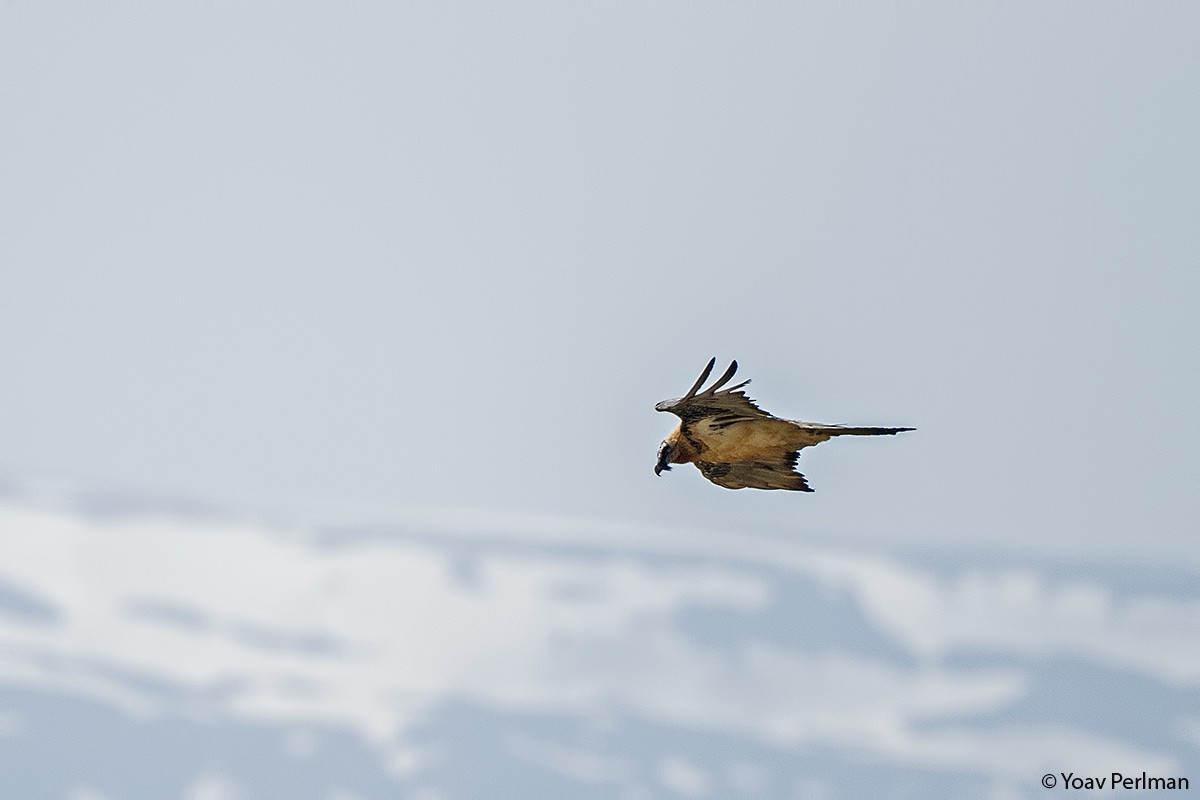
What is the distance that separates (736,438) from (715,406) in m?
1.01

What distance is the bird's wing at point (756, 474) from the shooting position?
22203 mm

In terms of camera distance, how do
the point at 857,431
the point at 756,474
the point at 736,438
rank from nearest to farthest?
the point at 857,431 < the point at 736,438 < the point at 756,474

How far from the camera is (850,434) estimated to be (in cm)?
2033

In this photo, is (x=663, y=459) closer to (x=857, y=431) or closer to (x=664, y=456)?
(x=664, y=456)

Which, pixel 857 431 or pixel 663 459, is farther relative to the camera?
pixel 663 459

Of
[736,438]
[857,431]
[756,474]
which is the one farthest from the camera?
[756,474]

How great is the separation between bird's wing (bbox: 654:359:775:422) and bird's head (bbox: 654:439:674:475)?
1.02 meters

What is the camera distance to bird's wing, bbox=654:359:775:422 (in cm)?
2003

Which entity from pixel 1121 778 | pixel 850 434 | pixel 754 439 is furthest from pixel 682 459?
pixel 1121 778

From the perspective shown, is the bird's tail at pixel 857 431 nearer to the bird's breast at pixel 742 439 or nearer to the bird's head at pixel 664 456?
the bird's breast at pixel 742 439

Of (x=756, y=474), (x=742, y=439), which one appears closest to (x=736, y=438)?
(x=742, y=439)

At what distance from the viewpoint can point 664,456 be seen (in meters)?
22.1

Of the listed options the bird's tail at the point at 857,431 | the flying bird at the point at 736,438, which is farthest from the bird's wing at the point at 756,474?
the bird's tail at the point at 857,431

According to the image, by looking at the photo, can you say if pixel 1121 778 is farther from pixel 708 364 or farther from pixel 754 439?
pixel 708 364
